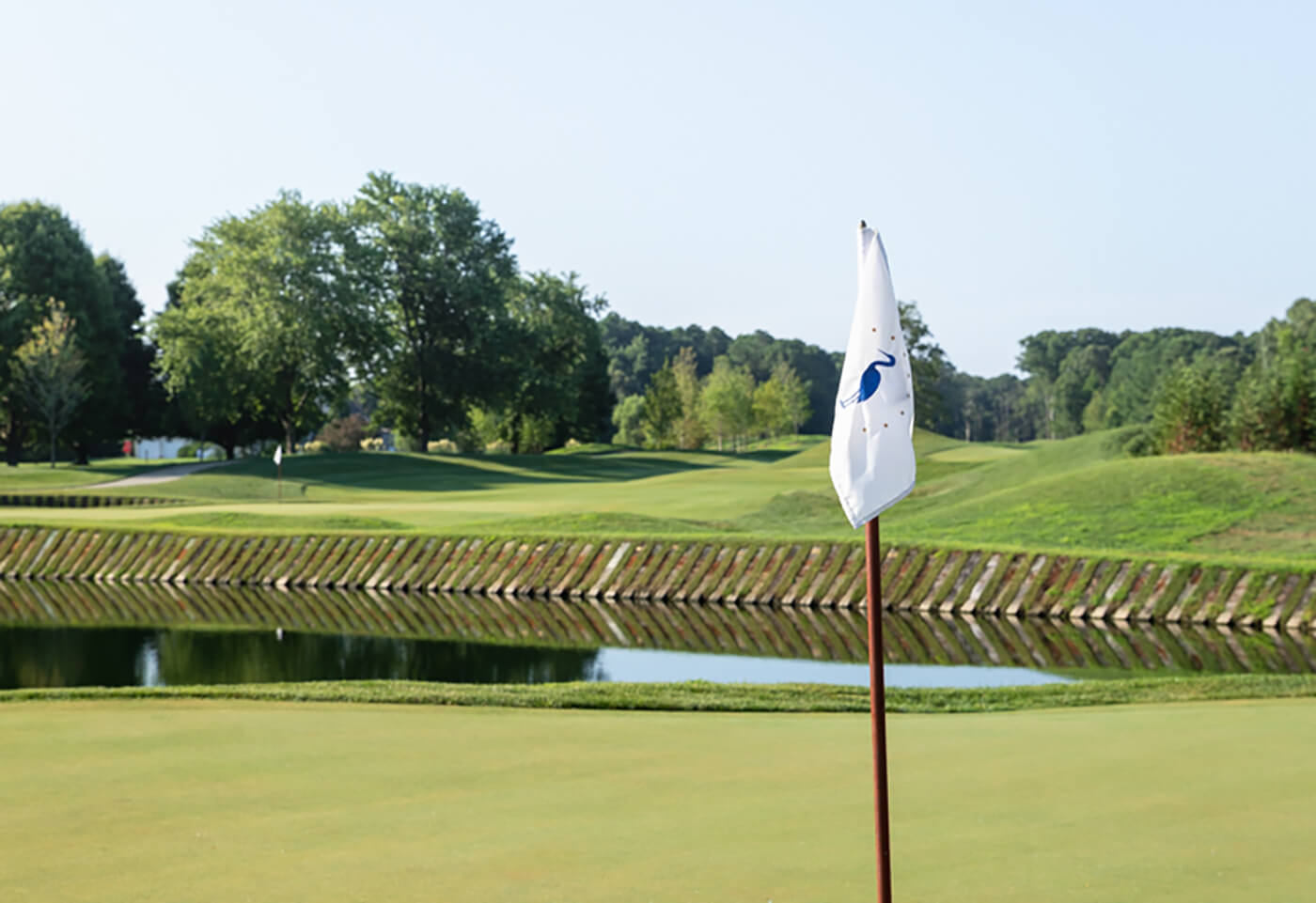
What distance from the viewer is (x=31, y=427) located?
5325 cm

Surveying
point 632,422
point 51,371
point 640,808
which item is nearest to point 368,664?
point 640,808

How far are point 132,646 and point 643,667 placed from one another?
6.03 m

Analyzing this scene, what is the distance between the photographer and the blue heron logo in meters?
2.82

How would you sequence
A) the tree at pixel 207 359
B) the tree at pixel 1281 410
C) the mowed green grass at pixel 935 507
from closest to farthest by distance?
the mowed green grass at pixel 935 507 → the tree at pixel 1281 410 → the tree at pixel 207 359

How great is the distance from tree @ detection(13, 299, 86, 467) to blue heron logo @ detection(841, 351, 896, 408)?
46.9 metres

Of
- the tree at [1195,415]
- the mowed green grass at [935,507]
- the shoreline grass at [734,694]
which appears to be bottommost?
the shoreline grass at [734,694]

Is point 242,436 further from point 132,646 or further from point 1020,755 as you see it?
point 1020,755

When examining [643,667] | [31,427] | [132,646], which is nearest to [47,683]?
[132,646]

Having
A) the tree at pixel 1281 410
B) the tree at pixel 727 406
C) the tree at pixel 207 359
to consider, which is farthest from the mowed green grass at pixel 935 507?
the tree at pixel 727 406

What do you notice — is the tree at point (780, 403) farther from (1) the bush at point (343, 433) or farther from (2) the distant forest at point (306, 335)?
(1) the bush at point (343, 433)

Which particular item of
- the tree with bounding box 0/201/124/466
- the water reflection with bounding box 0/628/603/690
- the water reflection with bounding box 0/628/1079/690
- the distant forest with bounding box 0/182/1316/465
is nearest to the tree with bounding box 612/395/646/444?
the distant forest with bounding box 0/182/1316/465

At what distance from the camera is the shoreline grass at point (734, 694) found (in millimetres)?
8766

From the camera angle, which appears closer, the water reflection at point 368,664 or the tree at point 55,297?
the water reflection at point 368,664

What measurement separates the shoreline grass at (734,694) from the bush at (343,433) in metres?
69.8
